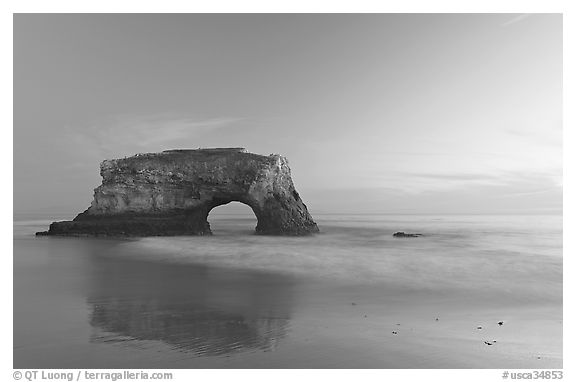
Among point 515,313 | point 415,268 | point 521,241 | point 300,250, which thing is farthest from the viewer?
point 521,241

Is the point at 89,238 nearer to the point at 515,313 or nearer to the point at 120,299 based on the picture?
the point at 120,299

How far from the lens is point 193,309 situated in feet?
25.6

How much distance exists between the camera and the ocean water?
5.41 metres

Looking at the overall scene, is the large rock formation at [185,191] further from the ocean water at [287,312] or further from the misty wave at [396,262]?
the ocean water at [287,312]

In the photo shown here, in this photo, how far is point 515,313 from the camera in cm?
809

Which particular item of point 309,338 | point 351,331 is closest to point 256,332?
→ point 309,338

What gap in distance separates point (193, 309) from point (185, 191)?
19018mm

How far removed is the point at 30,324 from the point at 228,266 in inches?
300

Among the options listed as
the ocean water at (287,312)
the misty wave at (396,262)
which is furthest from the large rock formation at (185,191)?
the ocean water at (287,312)

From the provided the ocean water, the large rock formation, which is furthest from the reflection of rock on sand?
the large rock formation

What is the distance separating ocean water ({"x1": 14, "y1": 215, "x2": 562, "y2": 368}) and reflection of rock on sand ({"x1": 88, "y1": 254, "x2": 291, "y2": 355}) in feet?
0.10

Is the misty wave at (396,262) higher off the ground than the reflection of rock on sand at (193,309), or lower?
lower

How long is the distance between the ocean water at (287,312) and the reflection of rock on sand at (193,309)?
32mm

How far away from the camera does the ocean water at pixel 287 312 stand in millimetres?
5414
